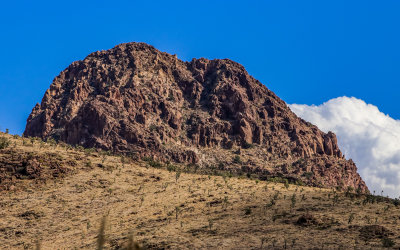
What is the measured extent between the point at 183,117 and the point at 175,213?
86.9 metres

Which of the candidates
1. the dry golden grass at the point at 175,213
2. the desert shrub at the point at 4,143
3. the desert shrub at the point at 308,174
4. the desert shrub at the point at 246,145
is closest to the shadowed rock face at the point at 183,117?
the desert shrub at the point at 246,145

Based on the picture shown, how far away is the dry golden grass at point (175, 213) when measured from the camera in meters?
25.3

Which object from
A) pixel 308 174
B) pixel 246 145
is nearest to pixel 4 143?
pixel 308 174

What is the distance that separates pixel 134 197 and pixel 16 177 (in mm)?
12697

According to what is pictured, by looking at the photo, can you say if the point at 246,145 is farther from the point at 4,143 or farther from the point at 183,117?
the point at 4,143

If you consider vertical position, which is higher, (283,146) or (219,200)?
(283,146)

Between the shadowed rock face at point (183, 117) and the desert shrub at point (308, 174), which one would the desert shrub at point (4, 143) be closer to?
the shadowed rock face at point (183, 117)

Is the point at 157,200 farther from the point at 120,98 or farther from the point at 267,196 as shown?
the point at 120,98

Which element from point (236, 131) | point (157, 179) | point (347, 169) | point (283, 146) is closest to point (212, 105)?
point (236, 131)

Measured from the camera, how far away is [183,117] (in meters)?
120

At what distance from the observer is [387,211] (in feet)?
97.2

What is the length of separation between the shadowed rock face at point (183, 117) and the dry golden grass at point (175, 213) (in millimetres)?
52315

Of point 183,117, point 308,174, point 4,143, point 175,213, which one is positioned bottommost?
point 175,213

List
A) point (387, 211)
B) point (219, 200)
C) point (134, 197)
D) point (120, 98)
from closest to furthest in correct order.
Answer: point (387, 211)
point (219, 200)
point (134, 197)
point (120, 98)
